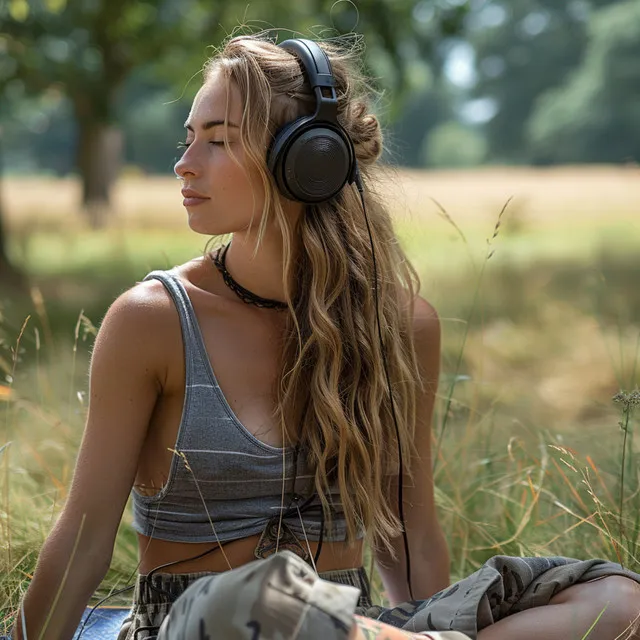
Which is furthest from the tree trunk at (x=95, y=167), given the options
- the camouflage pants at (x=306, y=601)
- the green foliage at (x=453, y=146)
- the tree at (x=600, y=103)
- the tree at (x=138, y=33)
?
the green foliage at (x=453, y=146)

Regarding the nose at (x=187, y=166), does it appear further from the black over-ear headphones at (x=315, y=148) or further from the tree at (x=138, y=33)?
the tree at (x=138, y=33)

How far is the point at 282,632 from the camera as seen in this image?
1678 mm

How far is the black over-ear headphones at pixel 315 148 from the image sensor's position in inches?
84.5

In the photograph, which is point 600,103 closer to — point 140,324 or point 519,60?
point 519,60

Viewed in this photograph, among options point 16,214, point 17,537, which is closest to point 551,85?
point 16,214

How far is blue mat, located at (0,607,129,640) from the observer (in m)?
2.56

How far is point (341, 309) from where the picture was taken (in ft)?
7.76

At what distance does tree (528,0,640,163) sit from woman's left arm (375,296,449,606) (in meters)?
31.7

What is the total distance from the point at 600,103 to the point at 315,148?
123ft

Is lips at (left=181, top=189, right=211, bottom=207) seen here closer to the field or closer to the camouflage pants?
the field

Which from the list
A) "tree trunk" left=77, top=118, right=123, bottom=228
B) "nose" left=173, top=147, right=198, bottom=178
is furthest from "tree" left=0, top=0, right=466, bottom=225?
"tree trunk" left=77, top=118, right=123, bottom=228

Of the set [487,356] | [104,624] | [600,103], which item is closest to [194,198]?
[104,624]

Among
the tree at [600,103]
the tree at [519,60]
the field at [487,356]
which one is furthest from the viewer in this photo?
the tree at [519,60]

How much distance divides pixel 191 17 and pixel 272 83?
12592mm
